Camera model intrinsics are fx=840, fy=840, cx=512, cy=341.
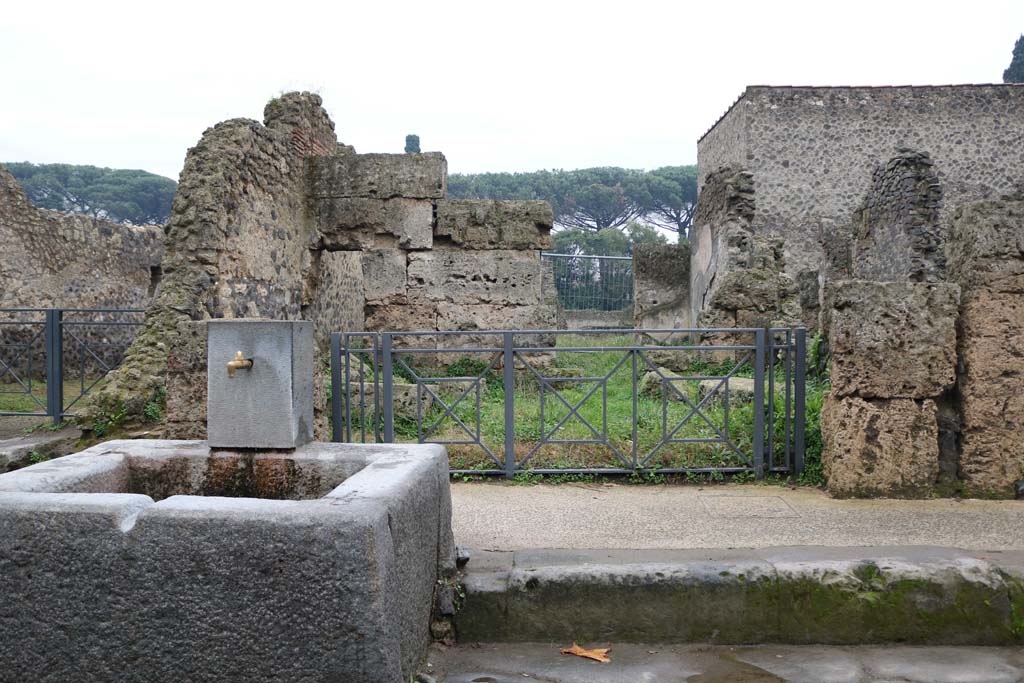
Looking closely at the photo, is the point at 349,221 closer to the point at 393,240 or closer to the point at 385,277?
the point at 393,240

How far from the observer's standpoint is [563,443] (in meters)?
5.77

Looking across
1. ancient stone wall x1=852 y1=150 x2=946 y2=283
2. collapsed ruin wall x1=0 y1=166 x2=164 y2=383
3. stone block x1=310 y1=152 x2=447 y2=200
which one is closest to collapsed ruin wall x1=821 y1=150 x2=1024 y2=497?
stone block x1=310 y1=152 x2=447 y2=200

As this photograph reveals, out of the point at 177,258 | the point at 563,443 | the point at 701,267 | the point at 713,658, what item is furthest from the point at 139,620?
the point at 701,267

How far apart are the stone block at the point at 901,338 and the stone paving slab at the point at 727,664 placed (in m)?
1.79

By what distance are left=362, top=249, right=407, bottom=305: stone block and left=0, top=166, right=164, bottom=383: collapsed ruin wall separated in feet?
11.9

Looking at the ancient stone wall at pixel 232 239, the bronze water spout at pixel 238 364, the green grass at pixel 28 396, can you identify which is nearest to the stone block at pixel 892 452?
the bronze water spout at pixel 238 364

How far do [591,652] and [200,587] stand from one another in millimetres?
1512

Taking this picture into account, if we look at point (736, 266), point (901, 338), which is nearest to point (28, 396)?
point (901, 338)

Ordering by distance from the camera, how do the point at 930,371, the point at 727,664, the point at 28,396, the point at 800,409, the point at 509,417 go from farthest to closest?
the point at 28,396 < the point at 509,417 < the point at 800,409 < the point at 930,371 < the point at 727,664

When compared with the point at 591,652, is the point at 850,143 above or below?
above

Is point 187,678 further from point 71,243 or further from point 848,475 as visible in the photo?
point 71,243

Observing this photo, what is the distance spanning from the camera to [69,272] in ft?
38.6

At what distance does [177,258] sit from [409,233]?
2.82 meters

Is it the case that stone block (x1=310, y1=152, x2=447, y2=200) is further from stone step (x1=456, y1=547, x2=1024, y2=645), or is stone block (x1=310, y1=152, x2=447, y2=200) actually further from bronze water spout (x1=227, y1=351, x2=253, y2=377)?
stone step (x1=456, y1=547, x2=1024, y2=645)
